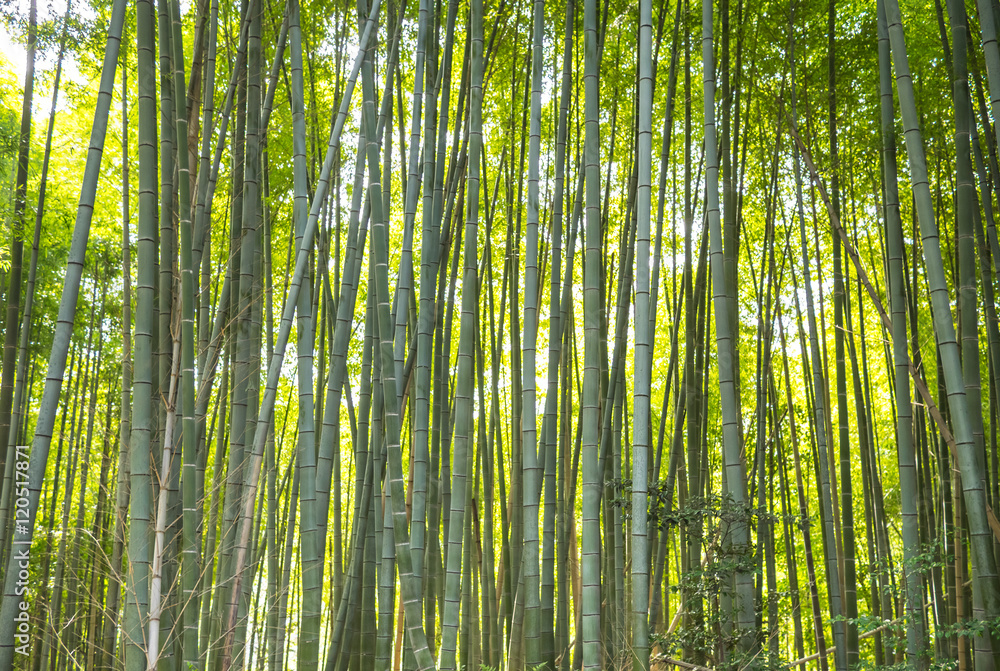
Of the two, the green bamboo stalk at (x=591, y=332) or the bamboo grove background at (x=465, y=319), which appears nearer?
the bamboo grove background at (x=465, y=319)

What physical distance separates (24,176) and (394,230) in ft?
10.1

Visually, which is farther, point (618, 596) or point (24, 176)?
point (24, 176)

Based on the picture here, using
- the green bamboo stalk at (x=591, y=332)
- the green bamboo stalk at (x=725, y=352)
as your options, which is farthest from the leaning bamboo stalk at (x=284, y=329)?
the green bamboo stalk at (x=725, y=352)

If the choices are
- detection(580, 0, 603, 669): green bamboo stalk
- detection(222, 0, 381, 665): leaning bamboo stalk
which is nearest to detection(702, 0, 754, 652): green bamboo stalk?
detection(580, 0, 603, 669): green bamboo stalk

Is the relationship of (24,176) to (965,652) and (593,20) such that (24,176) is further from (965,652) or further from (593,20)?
(965,652)

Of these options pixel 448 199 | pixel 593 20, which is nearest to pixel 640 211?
pixel 593 20

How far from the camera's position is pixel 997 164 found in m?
3.43

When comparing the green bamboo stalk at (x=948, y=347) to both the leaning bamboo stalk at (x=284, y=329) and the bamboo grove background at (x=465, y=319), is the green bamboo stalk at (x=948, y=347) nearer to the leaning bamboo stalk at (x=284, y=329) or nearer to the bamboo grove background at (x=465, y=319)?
the bamboo grove background at (x=465, y=319)

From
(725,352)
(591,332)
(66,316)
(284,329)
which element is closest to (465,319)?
(591,332)

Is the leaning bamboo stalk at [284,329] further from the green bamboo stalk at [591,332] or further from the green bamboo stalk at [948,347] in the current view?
the green bamboo stalk at [948,347]

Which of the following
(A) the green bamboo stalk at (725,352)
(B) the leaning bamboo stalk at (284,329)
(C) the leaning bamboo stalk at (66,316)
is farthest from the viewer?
(A) the green bamboo stalk at (725,352)

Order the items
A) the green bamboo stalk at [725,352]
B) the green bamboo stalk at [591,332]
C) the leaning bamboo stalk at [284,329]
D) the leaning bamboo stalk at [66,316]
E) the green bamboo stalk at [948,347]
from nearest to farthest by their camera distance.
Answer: the leaning bamboo stalk at [66,316], the green bamboo stalk at [948,347], the leaning bamboo stalk at [284,329], the green bamboo stalk at [591,332], the green bamboo stalk at [725,352]

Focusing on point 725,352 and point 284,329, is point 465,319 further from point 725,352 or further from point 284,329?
point 725,352

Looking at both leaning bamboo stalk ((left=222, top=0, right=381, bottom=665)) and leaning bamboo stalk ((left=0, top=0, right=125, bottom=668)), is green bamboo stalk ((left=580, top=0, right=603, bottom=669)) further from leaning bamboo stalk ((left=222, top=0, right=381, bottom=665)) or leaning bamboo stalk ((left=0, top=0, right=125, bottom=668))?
leaning bamboo stalk ((left=0, top=0, right=125, bottom=668))
